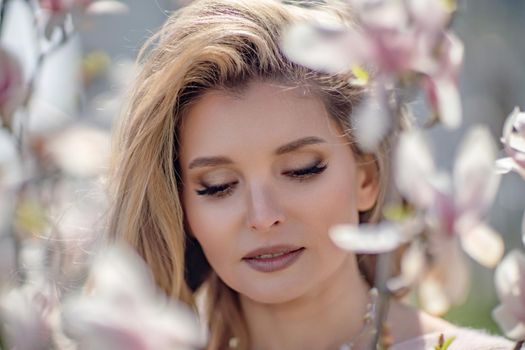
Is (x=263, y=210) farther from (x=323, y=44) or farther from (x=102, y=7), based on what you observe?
(x=323, y=44)

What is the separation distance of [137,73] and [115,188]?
198 millimetres

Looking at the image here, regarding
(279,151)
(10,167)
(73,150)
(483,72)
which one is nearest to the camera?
(10,167)

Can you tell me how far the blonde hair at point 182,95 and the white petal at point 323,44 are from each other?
91 centimetres

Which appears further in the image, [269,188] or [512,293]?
[269,188]

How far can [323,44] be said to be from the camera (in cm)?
71

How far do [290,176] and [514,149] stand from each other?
64cm

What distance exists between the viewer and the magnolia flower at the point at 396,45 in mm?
687

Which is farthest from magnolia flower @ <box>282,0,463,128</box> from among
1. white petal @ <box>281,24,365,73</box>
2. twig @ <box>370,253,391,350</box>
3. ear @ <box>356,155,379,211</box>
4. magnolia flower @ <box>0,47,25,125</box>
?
ear @ <box>356,155,379,211</box>

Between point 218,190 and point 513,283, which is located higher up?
point 513,283

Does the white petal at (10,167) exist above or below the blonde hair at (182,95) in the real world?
above

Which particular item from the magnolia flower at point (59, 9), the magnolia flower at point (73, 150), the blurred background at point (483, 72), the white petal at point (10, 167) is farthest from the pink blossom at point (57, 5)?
the blurred background at point (483, 72)

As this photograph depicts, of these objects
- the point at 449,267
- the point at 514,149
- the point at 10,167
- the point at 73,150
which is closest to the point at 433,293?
the point at 449,267

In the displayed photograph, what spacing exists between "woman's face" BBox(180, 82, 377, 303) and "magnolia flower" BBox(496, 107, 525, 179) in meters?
0.57

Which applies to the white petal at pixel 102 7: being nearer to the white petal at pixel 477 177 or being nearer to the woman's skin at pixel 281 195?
the woman's skin at pixel 281 195
